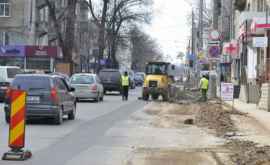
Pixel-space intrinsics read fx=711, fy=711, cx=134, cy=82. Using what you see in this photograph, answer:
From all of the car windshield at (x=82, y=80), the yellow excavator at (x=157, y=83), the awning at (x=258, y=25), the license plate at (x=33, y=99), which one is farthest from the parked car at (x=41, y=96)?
the yellow excavator at (x=157, y=83)

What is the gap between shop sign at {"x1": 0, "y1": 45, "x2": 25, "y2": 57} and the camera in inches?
2766

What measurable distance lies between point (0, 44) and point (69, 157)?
61.4m

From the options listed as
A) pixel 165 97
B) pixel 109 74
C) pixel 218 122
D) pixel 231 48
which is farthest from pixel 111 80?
pixel 218 122

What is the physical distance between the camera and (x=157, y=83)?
43156mm

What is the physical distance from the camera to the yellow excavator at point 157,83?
42.9m

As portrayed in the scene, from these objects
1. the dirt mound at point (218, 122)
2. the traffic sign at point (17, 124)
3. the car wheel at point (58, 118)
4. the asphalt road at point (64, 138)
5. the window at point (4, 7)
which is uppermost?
the window at point (4, 7)

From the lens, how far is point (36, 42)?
79688mm

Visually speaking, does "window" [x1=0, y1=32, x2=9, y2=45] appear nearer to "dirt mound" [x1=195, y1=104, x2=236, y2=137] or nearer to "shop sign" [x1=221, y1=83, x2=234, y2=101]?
"shop sign" [x1=221, y1=83, x2=234, y2=101]

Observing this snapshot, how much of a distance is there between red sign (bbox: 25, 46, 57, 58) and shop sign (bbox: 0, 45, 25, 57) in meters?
0.56

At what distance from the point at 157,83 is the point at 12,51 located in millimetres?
30847

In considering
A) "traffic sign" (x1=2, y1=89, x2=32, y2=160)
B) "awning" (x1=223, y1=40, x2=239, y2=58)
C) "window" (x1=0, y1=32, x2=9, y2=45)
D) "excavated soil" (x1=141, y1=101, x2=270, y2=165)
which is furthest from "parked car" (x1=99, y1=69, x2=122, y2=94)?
"traffic sign" (x1=2, y1=89, x2=32, y2=160)

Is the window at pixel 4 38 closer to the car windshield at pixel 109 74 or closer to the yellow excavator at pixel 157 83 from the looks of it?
the car windshield at pixel 109 74

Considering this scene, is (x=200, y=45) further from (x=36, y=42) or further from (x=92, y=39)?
(x=92, y=39)

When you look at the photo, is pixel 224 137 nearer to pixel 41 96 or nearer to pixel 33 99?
pixel 41 96
